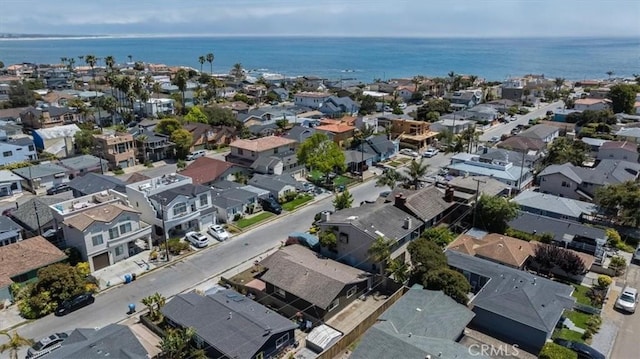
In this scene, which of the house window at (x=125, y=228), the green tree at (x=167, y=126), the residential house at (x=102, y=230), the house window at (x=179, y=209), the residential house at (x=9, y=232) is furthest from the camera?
the green tree at (x=167, y=126)

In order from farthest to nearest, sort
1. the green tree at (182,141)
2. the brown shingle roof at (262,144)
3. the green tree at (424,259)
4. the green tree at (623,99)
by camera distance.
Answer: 1. the green tree at (623,99)
2. the green tree at (182,141)
3. the brown shingle roof at (262,144)
4. the green tree at (424,259)

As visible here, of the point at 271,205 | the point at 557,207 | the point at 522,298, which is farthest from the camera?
the point at 271,205

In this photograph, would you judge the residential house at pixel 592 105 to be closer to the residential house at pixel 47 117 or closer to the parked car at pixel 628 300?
the parked car at pixel 628 300

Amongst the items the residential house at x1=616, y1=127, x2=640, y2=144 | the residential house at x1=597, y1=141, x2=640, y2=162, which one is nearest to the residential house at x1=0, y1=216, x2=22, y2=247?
the residential house at x1=597, y1=141, x2=640, y2=162

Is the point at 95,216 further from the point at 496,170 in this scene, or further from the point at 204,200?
the point at 496,170

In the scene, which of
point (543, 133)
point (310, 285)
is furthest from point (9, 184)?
point (543, 133)

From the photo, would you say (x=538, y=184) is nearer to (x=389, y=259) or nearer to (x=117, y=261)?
(x=389, y=259)

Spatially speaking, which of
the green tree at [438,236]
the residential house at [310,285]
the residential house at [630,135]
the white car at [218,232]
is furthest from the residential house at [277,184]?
the residential house at [630,135]
